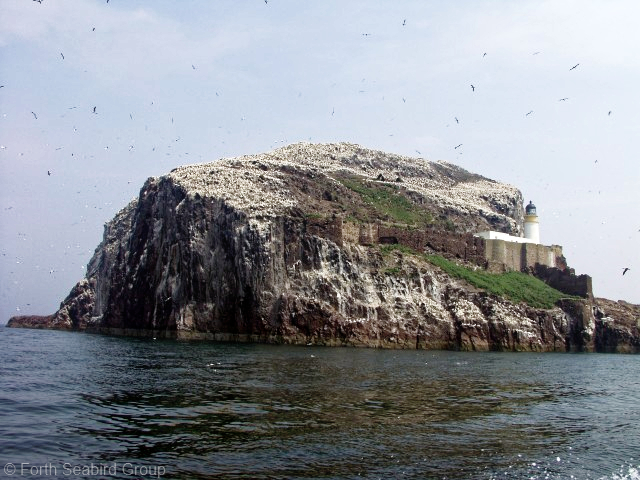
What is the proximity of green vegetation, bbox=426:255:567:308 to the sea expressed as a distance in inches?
1423

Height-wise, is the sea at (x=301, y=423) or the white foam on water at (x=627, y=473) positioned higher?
the sea at (x=301, y=423)

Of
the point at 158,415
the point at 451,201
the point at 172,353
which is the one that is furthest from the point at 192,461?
the point at 451,201

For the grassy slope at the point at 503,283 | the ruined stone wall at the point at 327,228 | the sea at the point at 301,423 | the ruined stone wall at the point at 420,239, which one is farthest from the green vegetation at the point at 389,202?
the sea at the point at 301,423

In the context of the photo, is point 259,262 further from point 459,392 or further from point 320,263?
point 459,392

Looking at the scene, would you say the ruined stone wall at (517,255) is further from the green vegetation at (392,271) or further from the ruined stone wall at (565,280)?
the green vegetation at (392,271)

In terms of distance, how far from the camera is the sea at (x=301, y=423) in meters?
15.8

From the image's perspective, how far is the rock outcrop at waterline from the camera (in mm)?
65312

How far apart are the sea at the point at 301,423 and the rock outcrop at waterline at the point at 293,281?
27268mm

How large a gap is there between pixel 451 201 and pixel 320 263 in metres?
46.4

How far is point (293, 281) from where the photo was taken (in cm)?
6581

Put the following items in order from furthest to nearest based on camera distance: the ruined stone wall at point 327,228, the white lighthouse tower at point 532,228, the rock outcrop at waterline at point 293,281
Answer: the white lighthouse tower at point 532,228 → the ruined stone wall at point 327,228 → the rock outcrop at waterline at point 293,281

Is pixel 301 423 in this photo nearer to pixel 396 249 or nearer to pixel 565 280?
pixel 396 249

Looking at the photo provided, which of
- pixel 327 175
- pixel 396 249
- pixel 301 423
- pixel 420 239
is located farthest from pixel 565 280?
pixel 301 423

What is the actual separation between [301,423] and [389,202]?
7830 cm
